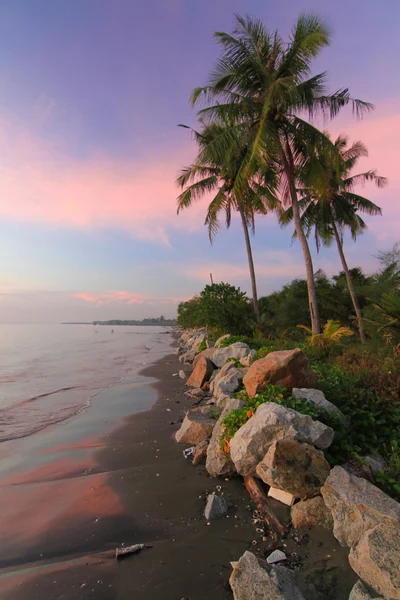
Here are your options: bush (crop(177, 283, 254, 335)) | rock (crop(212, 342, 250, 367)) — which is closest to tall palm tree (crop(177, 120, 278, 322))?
bush (crop(177, 283, 254, 335))

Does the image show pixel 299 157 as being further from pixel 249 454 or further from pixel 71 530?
pixel 71 530

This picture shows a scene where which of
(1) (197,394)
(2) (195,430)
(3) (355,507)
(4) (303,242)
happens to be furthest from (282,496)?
(4) (303,242)

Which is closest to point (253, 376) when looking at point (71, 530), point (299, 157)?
point (71, 530)

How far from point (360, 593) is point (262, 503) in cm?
143

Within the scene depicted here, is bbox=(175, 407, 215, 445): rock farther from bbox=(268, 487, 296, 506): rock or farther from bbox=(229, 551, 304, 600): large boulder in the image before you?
bbox=(229, 551, 304, 600): large boulder

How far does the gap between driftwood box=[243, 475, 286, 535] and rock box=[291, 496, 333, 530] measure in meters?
0.17

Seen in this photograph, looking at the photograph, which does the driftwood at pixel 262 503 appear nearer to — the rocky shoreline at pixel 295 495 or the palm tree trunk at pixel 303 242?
the rocky shoreline at pixel 295 495

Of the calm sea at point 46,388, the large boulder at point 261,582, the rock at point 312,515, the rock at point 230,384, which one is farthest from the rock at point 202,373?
the large boulder at point 261,582

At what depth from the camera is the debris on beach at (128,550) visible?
10.0 feet

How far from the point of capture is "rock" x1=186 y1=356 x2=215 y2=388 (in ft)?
32.7

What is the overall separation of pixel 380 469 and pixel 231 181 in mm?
17719

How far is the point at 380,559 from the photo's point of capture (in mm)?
2498

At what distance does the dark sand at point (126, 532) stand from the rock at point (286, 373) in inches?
63.4

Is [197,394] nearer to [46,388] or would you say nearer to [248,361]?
[248,361]
